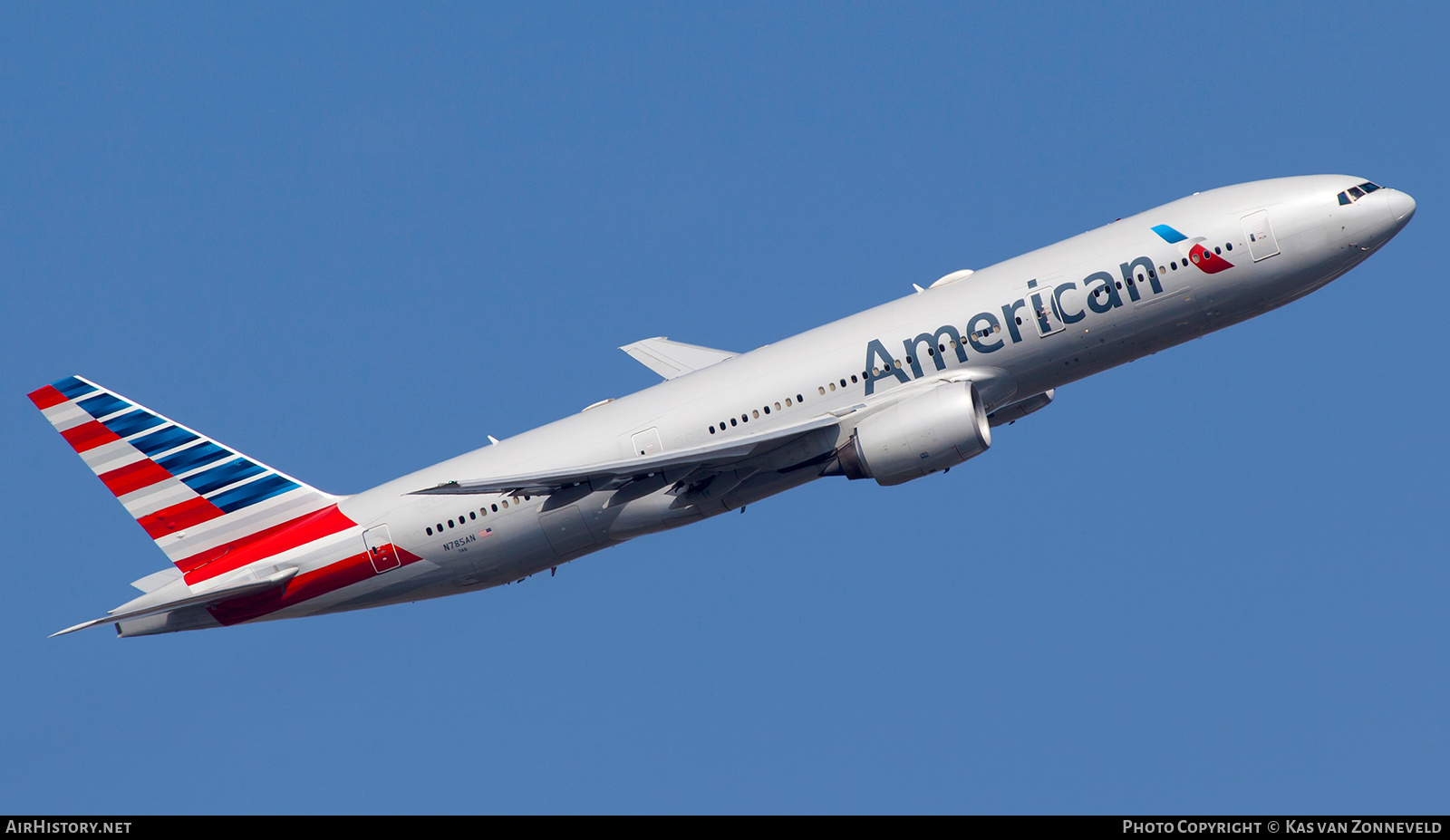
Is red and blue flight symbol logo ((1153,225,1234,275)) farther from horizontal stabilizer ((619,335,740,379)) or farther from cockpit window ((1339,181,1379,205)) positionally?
horizontal stabilizer ((619,335,740,379))

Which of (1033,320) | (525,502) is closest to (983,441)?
(1033,320)

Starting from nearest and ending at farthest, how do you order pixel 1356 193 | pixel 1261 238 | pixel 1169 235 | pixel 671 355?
pixel 1261 238 → pixel 1356 193 → pixel 1169 235 → pixel 671 355

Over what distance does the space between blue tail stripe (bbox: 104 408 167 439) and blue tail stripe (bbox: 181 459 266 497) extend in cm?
216

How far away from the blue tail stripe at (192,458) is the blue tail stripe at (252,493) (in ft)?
4.27

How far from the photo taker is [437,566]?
158 ft

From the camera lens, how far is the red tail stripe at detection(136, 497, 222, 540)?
4909 centimetres

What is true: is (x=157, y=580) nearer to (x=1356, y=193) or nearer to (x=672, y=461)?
(x=672, y=461)

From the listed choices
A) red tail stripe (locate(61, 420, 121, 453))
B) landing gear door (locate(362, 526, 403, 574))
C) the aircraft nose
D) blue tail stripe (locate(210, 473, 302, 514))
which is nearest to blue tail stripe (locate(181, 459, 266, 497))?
blue tail stripe (locate(210, 473, 302, 514))

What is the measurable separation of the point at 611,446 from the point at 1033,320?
13.5 meters

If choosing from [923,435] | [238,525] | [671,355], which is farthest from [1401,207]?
[238,525]

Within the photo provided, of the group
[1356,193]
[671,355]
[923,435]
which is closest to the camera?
[923,435]

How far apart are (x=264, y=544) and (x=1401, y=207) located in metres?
37.2

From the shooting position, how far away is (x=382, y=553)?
4797 cm

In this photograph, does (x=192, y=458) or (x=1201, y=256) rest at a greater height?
(x=192, y=458)
